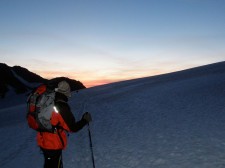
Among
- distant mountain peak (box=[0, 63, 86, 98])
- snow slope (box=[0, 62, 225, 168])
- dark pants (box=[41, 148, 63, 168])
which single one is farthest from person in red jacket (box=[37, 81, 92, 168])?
distant mountain peak (box=[0, 63, 86, 98])

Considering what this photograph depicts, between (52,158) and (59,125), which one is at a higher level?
(59,125)

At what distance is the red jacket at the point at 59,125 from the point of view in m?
4.34

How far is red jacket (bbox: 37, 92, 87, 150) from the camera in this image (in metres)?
4.34

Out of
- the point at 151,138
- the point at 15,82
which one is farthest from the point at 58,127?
the point at 15,82

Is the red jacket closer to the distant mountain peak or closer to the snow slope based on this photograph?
the snow slope

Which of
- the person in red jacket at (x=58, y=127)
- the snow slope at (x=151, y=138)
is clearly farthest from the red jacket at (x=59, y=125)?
the snow slope at (x=151, y=138)

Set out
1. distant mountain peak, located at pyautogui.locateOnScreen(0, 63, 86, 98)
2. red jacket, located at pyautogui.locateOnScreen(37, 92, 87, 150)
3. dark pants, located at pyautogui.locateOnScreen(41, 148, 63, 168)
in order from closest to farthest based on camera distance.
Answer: red jacket, located at pyautogui.locateOnScreen(37, 92, 87, 150)
dark pants, located at pyautogui.locateOnScreen(41, 148, 63, 168)
distant mountain peak, located at pyautogui.locateOnScreen(0, 63, 86, 98)

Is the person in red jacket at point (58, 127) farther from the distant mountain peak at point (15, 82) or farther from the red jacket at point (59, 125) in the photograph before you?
the distant mountain peak at point (15, 82)

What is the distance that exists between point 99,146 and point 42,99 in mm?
3024

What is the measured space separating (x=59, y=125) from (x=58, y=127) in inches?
2.0

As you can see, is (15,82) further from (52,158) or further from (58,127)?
(58,127)

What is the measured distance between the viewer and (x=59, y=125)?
14.8 ft

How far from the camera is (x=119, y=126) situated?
28.4 ft

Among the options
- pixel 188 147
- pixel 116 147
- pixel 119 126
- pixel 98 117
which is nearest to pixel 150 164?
pixel 188 147
